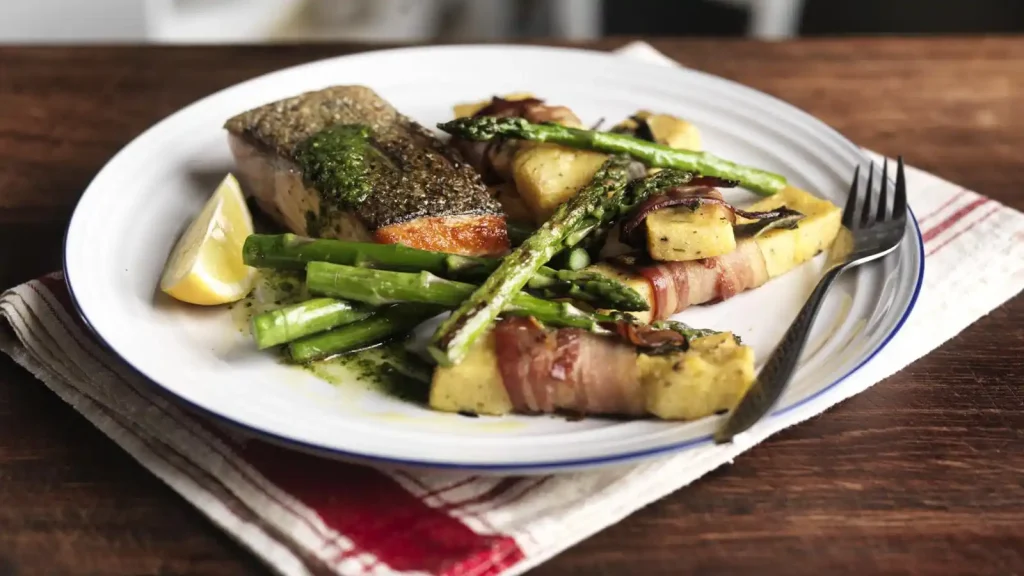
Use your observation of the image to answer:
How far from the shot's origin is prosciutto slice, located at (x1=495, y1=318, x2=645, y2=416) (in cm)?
262

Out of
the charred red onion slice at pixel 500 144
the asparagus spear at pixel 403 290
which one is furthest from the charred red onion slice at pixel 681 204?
the charred red onion slice at pixel 500 144

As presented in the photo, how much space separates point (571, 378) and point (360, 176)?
1173 millimetres

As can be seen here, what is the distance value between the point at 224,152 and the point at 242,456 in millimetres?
1695

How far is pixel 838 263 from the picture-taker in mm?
3352

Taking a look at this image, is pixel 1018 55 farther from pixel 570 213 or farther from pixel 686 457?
pixel 686 457

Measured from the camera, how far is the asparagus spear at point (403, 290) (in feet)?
9.45

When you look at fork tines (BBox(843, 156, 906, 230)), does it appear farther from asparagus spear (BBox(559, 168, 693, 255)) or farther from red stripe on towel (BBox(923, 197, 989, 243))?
asparagus spear (BBox(559, 168, 693, 255))

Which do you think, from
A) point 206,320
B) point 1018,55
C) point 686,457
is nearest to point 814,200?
point 686,457

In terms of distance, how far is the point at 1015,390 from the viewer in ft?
10.0

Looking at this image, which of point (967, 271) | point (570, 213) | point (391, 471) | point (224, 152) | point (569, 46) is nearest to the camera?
point (391, 471)

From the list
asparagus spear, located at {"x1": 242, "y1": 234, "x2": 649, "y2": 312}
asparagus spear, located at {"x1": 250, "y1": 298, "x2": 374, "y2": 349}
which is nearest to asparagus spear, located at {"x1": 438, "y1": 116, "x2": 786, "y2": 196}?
asparagus spear, located at {"x1": 242, "y1": 234, "x2": 649, "y2": 312}

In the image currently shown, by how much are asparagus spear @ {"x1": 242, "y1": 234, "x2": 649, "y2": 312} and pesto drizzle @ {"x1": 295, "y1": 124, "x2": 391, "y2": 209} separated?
27cm

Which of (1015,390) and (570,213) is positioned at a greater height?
(570,213)

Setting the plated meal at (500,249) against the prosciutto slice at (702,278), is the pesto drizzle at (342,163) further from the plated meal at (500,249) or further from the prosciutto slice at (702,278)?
the prosciutto slice at (702,278)
